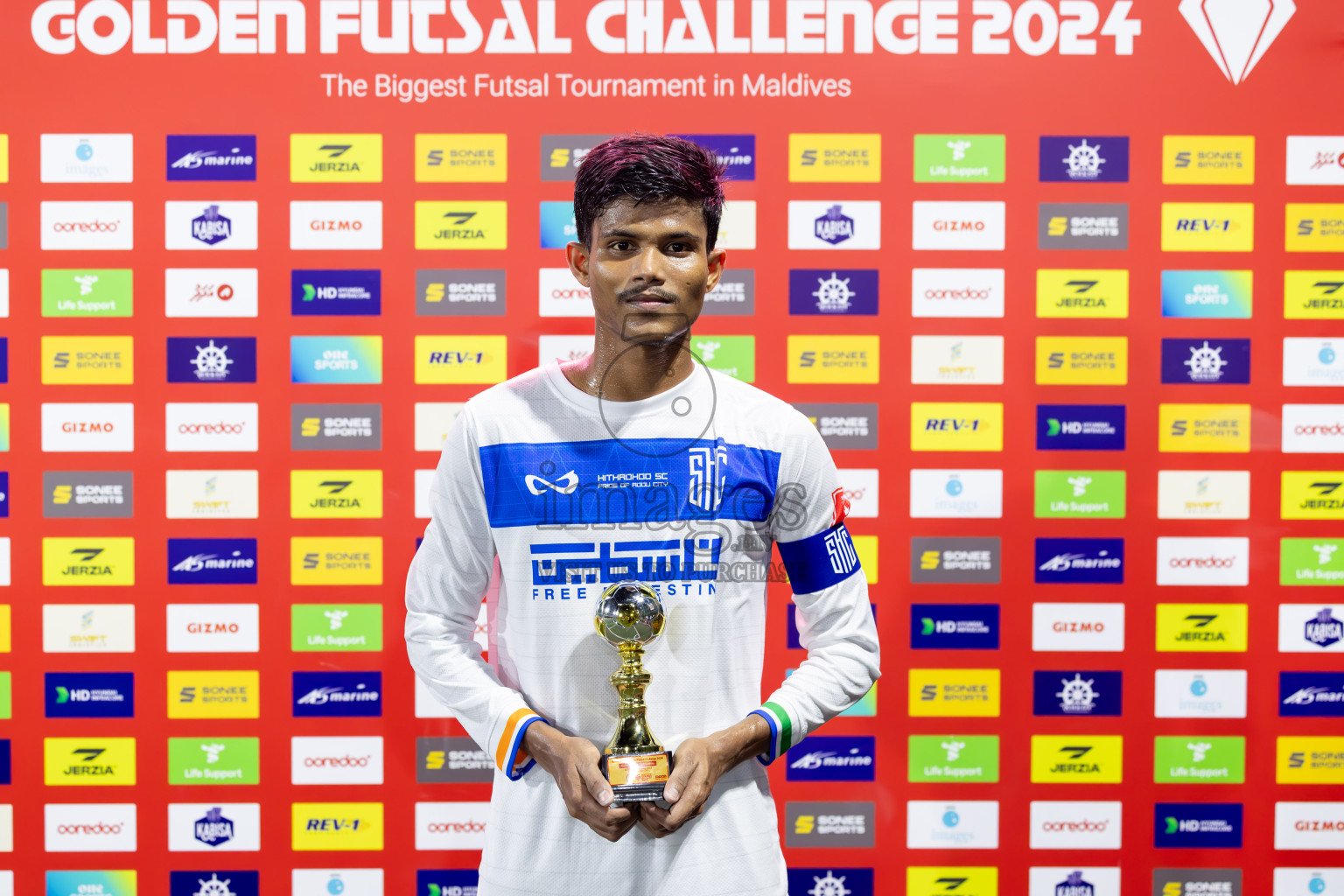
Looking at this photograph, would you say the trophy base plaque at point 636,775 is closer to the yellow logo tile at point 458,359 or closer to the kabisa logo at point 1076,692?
the yellow logo tile at point 458,359

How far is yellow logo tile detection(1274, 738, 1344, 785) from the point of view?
7.54ft

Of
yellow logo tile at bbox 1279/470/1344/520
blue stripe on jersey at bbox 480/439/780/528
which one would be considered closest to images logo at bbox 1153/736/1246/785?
yellow logo tile at bbox 1279/470/1344/520

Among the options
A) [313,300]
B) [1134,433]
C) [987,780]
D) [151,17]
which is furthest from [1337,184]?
[151,17]

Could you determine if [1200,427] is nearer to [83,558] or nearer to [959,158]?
[959,158]

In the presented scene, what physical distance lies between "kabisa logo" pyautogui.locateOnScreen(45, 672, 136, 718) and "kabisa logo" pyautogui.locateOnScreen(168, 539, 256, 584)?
1.05ft

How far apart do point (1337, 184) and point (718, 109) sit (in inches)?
64.6

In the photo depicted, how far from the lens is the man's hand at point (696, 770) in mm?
1260

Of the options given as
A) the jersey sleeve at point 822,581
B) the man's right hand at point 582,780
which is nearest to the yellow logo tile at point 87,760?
the man's right hand at point 582,780

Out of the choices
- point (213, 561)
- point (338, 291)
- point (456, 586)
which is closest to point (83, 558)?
point (213, 561)

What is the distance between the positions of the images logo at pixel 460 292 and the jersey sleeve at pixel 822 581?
3.54 ft

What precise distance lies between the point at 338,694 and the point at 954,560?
1679 millimetres

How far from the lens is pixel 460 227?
2.19m

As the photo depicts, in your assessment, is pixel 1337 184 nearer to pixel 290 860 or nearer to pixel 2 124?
pixel 290 860

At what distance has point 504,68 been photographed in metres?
2.17
